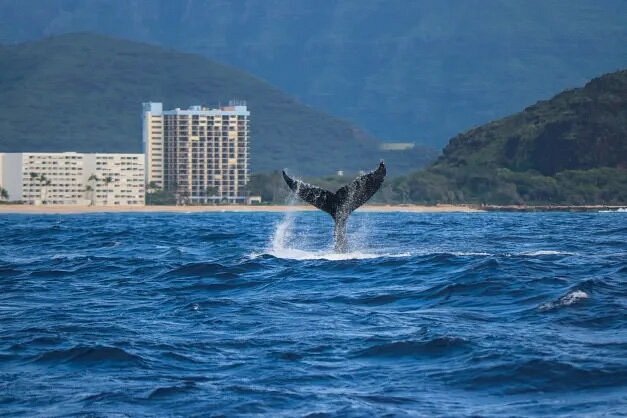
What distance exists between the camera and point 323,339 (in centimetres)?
2212

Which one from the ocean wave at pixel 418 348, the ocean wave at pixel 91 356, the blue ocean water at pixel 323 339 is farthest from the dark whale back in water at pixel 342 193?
the ocean wave at pixel 91 356

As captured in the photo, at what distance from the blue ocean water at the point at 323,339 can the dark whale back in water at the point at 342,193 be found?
148cm

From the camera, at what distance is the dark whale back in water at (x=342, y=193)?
3288 centimetres

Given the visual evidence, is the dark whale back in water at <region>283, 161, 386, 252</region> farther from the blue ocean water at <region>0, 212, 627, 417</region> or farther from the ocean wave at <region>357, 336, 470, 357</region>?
the ocean wave at <region>357, 336, 470, 357</region>

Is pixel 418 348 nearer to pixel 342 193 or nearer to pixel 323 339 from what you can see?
pixel 323 339

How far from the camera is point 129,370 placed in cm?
2009

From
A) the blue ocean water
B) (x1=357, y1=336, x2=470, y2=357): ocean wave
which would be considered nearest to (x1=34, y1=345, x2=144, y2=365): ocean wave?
the blue ocean water

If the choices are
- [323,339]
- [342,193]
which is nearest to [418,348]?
[323,339]

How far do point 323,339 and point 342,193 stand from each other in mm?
12244

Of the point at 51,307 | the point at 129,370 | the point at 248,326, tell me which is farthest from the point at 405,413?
the point at 51,307

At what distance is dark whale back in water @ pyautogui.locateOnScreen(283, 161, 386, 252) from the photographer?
3288 cm

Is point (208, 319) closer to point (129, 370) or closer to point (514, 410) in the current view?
point (129, 370)

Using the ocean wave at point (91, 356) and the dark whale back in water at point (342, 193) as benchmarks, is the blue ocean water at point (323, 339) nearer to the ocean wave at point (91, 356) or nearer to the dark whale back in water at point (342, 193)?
the ocean wave at point (91, 356)

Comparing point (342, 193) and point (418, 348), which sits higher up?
point (342, 193)
